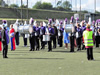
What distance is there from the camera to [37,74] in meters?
9.34

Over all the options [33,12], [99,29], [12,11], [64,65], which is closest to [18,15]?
[12,11]

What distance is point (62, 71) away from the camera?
9.91 m

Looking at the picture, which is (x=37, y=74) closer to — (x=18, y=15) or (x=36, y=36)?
(x=36, y=36)

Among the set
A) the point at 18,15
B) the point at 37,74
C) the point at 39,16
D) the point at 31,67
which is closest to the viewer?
the point at 37,74

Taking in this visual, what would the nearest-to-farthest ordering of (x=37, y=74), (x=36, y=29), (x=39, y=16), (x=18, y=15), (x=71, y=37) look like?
(x=37, y=74) → (x=71, y=37) → (x=36, y=29) → (x=18, y=15) → (x=39, y=16)

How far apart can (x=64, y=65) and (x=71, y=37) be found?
5892mm

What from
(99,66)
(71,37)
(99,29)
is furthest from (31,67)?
(99,29)

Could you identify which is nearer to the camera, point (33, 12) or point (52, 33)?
point (52, 33)

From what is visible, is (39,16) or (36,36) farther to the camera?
(39,16)

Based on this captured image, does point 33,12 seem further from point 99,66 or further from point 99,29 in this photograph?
point 99,66

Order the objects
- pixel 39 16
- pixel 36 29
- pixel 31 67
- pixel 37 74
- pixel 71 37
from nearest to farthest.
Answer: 1. pixel 37 74
2. pixel 31 67
3. pixel 71 37
4. pixel 36 29
5. pixel 39 16

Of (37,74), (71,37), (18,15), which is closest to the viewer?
(37,74)

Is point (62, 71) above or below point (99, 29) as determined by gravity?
below

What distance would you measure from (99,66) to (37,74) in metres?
3.10
